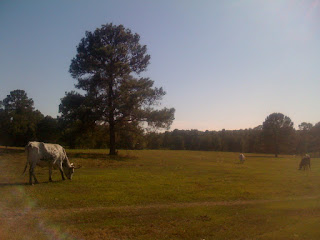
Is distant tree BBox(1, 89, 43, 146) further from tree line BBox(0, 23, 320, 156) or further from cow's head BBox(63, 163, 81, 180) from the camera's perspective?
cow's head BBox(63, 163, 81, 180)

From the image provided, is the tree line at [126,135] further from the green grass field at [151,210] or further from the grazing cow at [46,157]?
the green grass field at [151,210]

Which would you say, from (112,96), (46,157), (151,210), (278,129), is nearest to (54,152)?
(46,157)

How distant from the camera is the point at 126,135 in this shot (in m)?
37.4

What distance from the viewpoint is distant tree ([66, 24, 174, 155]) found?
3509cm

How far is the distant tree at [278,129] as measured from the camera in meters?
72.4

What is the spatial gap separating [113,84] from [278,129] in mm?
52610

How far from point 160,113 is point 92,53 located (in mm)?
11841

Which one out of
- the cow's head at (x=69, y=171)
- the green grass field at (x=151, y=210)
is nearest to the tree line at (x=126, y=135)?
the cow's head at (x=69, y=171)

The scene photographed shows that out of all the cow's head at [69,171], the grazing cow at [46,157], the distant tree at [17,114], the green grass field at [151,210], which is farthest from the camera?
the distant tree at [17,114]

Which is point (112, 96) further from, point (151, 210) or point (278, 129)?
point (278, 129)

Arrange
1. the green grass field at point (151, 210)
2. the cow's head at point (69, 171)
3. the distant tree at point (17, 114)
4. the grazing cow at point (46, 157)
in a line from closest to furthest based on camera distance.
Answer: the green grass field at point (151, 210) → the grazing cow at point (46, 157) → the cow's head at point (69, 171) → the distant tree at point (17, 114)

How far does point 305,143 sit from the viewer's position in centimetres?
8788

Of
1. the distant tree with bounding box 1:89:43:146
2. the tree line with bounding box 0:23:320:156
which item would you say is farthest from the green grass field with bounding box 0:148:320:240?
the distant tree with bounding box 1:89:43:146

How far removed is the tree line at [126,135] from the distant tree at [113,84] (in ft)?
5.08
